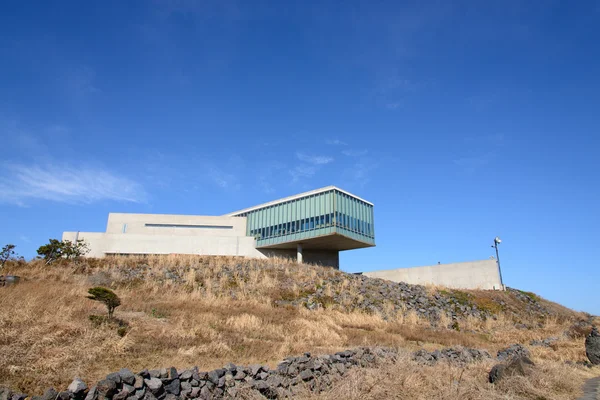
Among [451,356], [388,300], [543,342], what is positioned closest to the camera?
[451,356]

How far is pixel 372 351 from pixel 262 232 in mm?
42420

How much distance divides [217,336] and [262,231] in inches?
1615

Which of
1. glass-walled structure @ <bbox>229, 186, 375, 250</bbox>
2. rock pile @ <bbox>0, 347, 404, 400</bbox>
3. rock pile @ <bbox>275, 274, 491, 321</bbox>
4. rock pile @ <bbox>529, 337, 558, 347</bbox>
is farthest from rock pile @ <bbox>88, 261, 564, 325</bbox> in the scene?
glass-walled structure @ <bbox>229, 186, 375, 250</bbox>

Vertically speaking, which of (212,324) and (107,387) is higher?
(212,324)

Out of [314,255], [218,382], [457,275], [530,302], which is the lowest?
[218,382]

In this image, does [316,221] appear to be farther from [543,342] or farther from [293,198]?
[543,342]

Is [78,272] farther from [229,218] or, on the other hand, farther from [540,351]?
[229,218]

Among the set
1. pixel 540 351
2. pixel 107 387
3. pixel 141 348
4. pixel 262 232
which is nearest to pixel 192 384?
pixel 107 387

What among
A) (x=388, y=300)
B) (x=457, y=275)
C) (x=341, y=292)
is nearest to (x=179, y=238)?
(x=341, y=292)

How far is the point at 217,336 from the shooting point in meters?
12.7

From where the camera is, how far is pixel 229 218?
2189 inches

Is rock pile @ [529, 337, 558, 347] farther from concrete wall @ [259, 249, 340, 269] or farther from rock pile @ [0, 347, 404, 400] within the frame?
concrete wall @ [259, 249, 340, 269]

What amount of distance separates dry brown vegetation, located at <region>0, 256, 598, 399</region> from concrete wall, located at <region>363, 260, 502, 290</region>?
1164 cm

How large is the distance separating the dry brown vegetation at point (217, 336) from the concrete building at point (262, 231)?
22.2m
